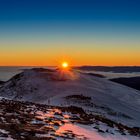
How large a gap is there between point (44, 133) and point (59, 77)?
48.7 meters

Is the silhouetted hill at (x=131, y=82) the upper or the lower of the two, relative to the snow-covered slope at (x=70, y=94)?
lower

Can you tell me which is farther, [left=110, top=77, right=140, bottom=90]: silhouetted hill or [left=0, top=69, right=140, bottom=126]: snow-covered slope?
[left=110, top=77, right=140, bottom=90]: silhouetted hill

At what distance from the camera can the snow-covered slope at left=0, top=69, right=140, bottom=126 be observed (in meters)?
40.9

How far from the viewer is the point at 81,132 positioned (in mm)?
17375

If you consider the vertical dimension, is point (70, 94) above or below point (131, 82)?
above

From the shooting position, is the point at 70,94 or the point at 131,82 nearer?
the point at 70,94

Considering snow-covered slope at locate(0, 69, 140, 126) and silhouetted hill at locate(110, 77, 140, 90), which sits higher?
snow-covered slope at locate(0, 69, 140, 126)

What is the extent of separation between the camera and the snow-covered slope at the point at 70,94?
40.9 m

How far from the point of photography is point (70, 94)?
47969mm

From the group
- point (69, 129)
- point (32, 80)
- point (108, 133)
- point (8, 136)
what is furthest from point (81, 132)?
point (32, 80)

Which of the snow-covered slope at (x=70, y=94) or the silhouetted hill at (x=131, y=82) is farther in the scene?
the silhouetted hill at (x=131, y=82)

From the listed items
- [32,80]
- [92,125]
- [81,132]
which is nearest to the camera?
[81,132]

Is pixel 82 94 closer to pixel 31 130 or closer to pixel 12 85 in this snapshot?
pixel 12 85

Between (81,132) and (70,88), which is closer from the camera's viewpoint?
(81,132)
